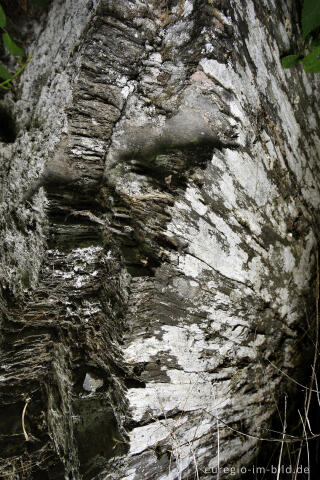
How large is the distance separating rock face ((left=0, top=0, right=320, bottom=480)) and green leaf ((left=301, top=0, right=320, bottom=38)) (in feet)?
0.38

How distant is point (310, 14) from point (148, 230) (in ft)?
3.75

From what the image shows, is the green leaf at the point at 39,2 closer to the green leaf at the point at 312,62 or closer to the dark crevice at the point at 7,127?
the dark crevice at the point at 7,127

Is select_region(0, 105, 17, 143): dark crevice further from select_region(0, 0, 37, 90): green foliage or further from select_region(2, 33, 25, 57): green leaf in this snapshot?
select_region(2, 33, 25, 57): green leaf

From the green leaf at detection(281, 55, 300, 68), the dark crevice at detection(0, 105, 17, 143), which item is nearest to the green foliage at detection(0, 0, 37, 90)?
the dark crevice at detection(0, 105, 17, 143)

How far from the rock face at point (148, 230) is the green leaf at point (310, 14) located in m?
0.11

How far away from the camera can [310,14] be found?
1257 mm

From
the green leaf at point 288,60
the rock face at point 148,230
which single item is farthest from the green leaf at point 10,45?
the green leaf at point 288,60

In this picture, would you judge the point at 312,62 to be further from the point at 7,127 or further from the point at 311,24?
the point at 7,127

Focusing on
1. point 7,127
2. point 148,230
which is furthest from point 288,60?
point 7,127

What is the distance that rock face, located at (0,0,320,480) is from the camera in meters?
1.09

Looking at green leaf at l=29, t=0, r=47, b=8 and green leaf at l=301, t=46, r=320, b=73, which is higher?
green leaf at l=29, t=0, r=47, b=8

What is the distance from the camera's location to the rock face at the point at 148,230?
3.58 feet

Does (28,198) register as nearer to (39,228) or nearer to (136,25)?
(39,228)

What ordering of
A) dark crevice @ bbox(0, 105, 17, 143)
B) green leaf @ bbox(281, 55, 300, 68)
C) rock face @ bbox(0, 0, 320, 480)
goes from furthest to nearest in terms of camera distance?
dark crevice @ bbox(0, 105, 17, 143), green leaf @ bbox(281, 55, 300, 68), rock face @ bbox(0, 0, 320, 480)
